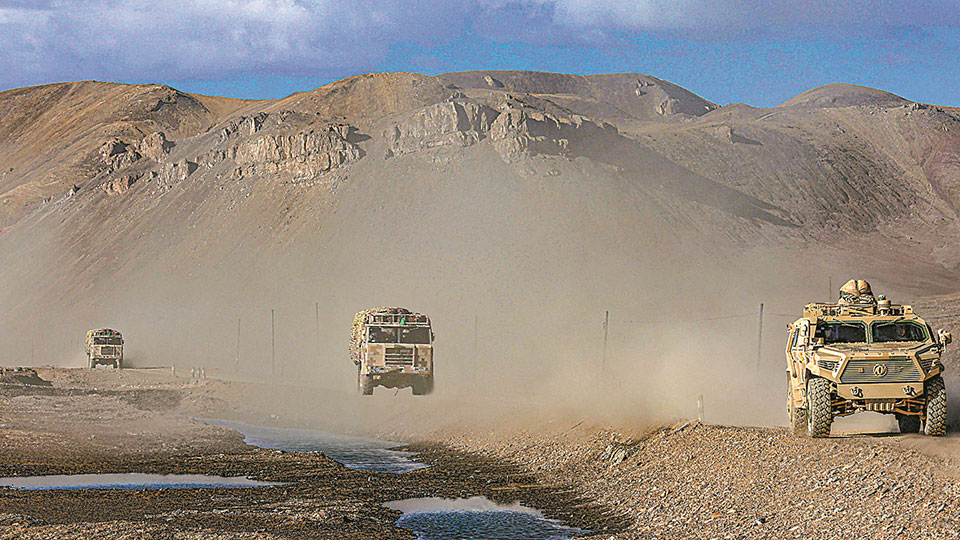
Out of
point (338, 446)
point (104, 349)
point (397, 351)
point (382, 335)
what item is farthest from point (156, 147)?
point (338, 446)

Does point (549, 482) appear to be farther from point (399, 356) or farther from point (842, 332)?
point (399, 356)

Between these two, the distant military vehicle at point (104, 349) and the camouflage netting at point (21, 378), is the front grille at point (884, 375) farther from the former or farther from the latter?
the distant military vehicle at point (104, 349)

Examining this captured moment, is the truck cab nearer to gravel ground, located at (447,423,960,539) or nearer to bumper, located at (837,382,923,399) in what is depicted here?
bumper, located at (837,382,923,399)

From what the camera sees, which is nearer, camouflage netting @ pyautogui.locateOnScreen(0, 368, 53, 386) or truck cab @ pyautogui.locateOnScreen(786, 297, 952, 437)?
truck cab @ pyautogui.locateOnScreen(786, 297, 952, 437)

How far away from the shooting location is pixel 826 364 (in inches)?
853

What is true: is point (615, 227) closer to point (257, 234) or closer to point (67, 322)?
point (257, 234)

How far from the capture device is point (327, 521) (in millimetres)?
21922

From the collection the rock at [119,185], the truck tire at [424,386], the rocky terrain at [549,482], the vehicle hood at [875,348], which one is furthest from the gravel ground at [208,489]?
the rock at [119,185]

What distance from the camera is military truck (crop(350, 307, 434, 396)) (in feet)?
133

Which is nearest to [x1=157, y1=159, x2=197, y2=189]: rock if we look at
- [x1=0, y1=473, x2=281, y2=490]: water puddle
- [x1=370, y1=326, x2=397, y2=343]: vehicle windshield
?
[x1=370, y1=326, x2=397, y2=343]: vehicle windshield

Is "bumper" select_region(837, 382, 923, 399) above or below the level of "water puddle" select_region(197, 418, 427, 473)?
above

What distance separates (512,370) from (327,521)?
149 ft

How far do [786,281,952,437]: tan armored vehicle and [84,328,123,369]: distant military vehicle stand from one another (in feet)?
235

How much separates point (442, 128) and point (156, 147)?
63450 mm
